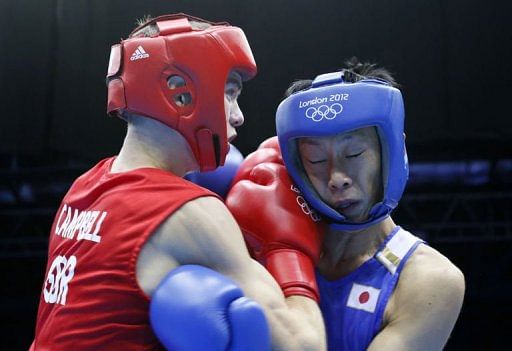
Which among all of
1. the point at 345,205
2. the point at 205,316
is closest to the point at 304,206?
the point at 345,205

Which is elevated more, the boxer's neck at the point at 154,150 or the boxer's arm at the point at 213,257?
the boxer's neck at the point at 154,150

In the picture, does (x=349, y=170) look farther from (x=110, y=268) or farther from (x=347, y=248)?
(x=110, y=268)

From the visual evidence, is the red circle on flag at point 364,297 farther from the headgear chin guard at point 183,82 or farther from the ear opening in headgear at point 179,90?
the ear opening in headgear at point 179,90

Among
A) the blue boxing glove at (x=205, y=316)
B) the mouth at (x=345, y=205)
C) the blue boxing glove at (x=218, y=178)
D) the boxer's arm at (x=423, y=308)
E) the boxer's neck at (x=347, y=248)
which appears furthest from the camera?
the blue boxing glove at (x=218, y=178)

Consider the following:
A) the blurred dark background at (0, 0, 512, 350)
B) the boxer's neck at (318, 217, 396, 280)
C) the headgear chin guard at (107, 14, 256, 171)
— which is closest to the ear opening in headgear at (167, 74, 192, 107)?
the headgear chin guard at (107, 14, 256, 171)

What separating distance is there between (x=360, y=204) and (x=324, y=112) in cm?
27

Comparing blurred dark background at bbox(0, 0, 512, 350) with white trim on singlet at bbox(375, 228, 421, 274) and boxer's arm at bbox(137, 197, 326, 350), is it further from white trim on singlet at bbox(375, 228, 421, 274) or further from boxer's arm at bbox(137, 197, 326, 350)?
boxer's arm at bbox(137, 197, 326, 350)

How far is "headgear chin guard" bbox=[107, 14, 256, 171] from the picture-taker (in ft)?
5.15

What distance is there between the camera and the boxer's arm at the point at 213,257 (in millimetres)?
1365

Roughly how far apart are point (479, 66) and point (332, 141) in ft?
12.5

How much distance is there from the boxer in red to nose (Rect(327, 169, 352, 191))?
0.17 m

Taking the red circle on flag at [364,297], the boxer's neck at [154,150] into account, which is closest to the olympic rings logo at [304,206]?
the red circle on flag at [364,297]

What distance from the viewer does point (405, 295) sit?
1.73 meters

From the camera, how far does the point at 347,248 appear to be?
192 cm
